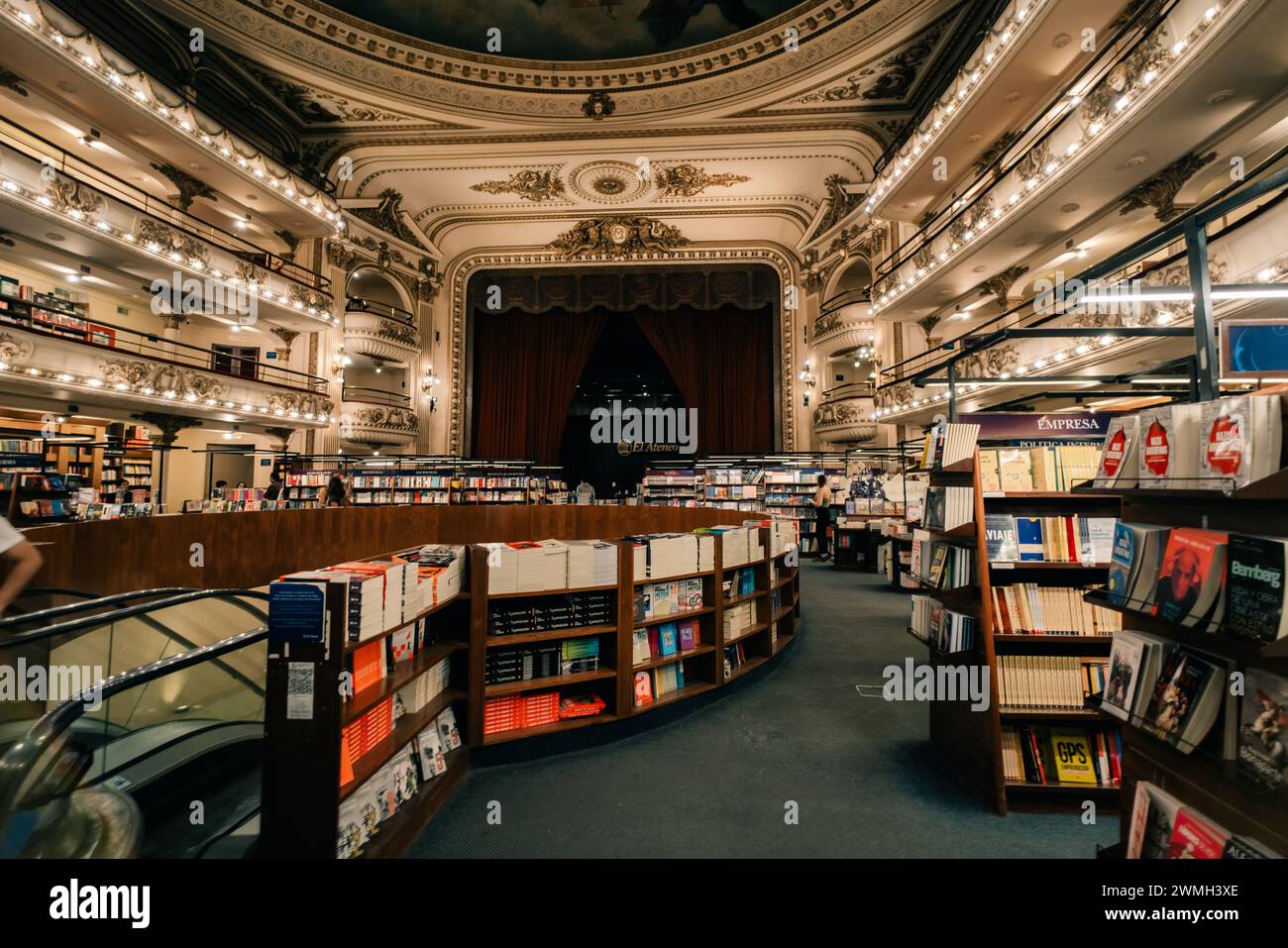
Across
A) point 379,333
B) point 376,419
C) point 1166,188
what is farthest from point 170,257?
point 1166,188

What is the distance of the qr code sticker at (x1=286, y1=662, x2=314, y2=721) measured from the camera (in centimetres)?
167

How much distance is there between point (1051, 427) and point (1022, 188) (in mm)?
6292

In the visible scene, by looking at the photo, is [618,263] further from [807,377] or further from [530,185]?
[807,377]

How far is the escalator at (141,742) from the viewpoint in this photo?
3.86ft

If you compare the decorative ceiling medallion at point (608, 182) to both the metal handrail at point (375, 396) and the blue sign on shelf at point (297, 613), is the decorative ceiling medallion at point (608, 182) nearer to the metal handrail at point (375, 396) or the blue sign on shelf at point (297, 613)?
the metal handrail at point (375, 396)

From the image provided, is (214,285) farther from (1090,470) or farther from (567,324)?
(1090,470)

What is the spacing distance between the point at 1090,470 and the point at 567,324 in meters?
14.4

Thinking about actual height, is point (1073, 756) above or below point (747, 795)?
above

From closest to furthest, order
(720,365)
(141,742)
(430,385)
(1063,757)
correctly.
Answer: (141,742) → (1063,757) → (430,385) → (720,365)

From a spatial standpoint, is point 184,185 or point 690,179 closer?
point 184,185

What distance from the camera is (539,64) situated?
34.3 feet

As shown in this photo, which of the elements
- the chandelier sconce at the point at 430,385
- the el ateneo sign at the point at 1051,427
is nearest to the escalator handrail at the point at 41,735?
the el ateneo sign at the point at 1051,427

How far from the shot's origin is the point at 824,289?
13023 mm
